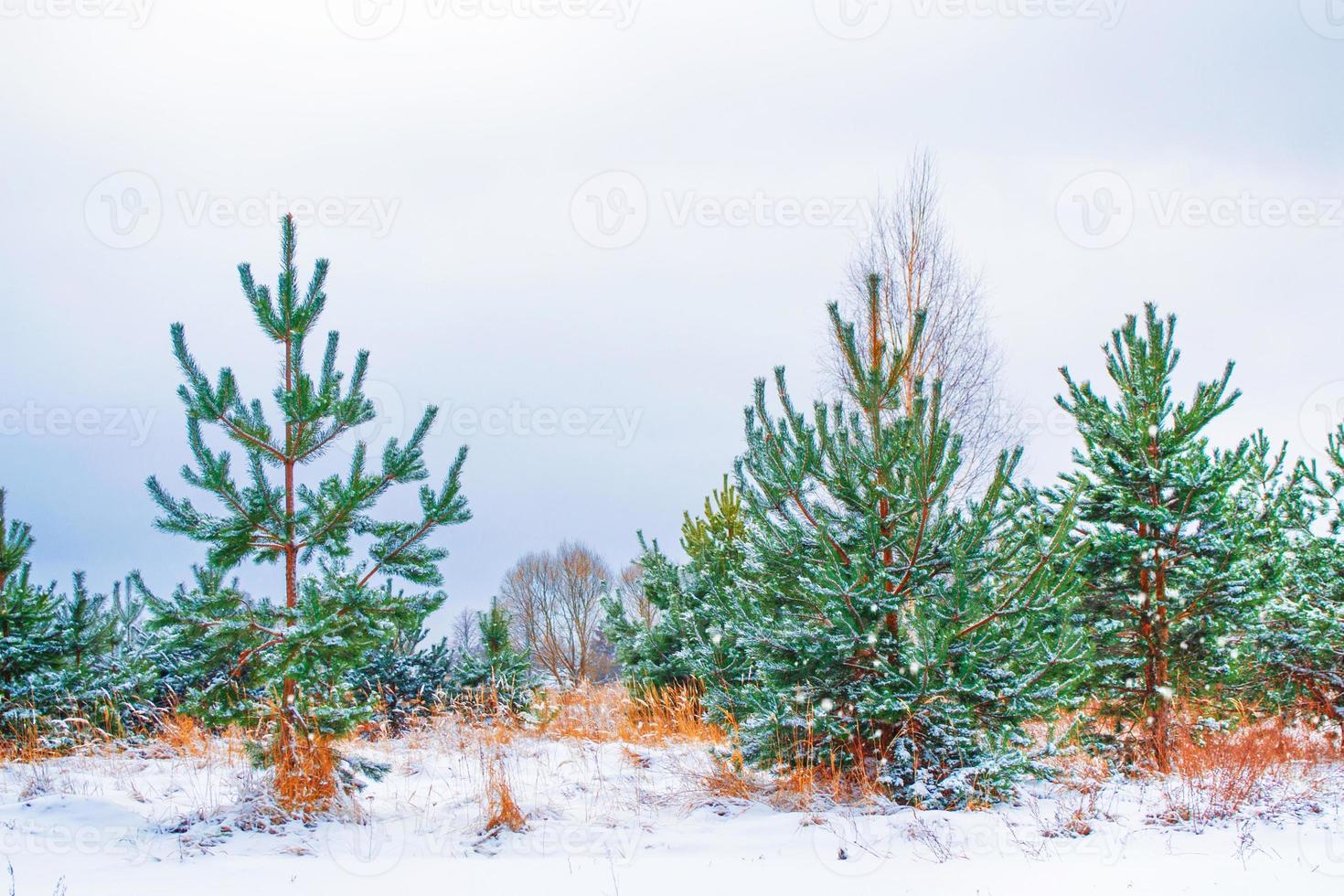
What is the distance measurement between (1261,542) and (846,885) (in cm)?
587

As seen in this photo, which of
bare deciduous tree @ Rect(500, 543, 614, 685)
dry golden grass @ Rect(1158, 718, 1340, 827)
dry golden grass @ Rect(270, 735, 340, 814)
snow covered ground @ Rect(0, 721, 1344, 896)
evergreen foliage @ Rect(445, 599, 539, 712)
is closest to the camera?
snow covered ground @ Rect(0, 721, 1344, 896)

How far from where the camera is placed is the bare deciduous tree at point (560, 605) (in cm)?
3328

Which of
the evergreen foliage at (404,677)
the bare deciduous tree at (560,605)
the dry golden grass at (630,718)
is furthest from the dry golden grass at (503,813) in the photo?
the bare deciduous tree at (560,605)

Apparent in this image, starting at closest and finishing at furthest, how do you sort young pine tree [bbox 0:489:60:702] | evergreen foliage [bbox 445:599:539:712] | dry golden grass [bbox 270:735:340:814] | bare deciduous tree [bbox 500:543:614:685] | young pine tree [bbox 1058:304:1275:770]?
dry golden grass [bbox 270:735:340:814] → young pine tree [bbox 1058:304:1275:770] → young pine tree [bbox 0:489:60:702] → evergreen foliage [bbox 445:599:539:712] → bare deciduous tree [bbox 500:543:614:685]

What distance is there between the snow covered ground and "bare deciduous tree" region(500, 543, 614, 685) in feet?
86.2

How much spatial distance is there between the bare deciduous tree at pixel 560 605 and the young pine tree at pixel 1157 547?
25.8 m

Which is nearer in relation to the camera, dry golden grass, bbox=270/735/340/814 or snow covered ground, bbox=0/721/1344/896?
snow covered ground, bbox=0/721/1344/896

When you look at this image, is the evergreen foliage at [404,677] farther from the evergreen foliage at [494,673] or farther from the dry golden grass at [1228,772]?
the dry golden grass at [1228,772]

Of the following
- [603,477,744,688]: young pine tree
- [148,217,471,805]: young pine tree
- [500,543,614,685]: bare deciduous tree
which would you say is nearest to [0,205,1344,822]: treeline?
[148,217,471,805]: young pine tree

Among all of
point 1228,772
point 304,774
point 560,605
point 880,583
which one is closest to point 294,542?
point 304,774

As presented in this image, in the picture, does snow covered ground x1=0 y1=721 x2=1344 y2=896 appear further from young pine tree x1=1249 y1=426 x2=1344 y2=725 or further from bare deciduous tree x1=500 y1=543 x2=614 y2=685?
bare deciduous tree x1=500 y1=543 x2=614 y2=685

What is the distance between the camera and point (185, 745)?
8516mm

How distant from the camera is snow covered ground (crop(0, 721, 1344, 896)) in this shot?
464 centimetres

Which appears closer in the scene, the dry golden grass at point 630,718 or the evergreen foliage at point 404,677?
the dry golden grass at point 630,718
